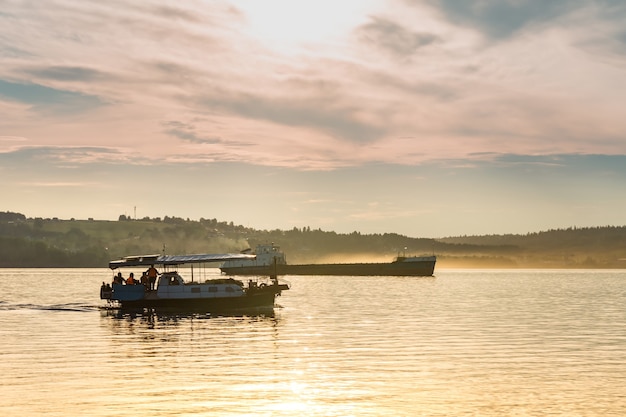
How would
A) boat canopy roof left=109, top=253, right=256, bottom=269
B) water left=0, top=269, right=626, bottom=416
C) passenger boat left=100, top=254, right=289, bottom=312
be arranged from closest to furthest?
water left=0, top=269, right=626, bottom=416
passenger boat left=100, top=254, right=289, bottom=312
boat canopy roof left=109, top=253, right=256, bottom=269

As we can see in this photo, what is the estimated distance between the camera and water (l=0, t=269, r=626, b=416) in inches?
1321

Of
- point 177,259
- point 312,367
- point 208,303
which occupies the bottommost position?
point 312,367

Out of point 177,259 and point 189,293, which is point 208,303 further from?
point 177,259

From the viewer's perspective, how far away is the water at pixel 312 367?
33562 mm

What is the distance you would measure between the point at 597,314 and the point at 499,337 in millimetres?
37038

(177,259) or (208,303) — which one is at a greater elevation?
(177,259)

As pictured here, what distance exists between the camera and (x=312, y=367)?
45500 mm

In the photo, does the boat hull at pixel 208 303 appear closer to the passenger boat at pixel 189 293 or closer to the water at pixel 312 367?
the passenger boat at pixel 189 293

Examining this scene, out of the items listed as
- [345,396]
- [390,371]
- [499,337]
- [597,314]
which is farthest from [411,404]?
[597,314]

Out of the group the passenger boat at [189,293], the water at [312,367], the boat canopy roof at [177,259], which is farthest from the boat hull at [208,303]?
the water at [312,367]

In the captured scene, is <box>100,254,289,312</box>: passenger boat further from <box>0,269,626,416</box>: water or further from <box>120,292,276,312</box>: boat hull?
<box>0,269,626,416</box>: water

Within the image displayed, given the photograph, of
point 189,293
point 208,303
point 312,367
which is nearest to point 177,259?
point 189,293

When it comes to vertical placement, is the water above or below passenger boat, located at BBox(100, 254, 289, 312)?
below

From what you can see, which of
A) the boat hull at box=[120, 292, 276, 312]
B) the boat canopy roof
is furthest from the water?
the boat canopy roof
